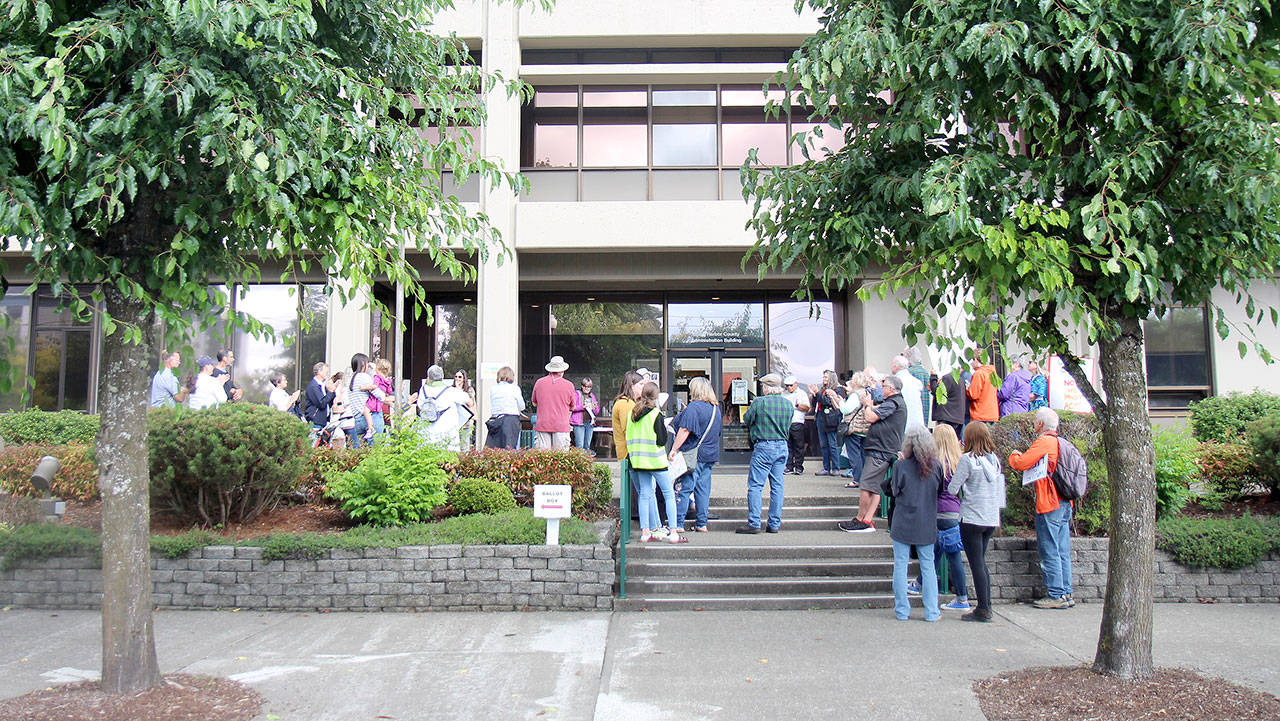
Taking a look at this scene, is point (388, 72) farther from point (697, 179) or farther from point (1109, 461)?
point (697, 179)

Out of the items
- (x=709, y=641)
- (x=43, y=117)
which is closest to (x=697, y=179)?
(x=709, y=641)

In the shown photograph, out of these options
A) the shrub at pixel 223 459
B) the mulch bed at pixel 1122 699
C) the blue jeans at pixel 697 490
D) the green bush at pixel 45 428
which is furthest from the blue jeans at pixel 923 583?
the green bush at pixel 45 428

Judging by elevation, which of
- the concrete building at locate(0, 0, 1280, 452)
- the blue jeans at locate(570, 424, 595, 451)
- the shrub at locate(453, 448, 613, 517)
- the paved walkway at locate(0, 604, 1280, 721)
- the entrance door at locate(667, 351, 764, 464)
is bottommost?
the paved walkway at locate(0, 604, 1280, 721)

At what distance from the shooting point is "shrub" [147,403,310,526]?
7.90 m

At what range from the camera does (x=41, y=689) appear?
5.12 metres

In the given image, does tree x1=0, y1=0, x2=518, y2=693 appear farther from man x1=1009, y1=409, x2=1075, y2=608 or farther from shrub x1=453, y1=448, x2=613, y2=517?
man x1=1009, y1=409, x2=1075, y2=608

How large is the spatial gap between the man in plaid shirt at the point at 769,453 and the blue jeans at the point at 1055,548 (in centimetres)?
251

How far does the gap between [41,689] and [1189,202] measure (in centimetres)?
724

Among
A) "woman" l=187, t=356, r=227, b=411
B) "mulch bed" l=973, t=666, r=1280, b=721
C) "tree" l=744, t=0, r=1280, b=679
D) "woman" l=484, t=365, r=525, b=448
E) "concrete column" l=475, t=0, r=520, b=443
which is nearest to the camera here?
"tree" l=744, t=0, r=1280, b=679

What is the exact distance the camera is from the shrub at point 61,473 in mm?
9008

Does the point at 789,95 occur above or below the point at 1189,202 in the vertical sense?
above

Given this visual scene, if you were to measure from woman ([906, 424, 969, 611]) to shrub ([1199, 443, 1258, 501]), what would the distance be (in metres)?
3.78

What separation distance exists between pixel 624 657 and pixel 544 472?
3344mm

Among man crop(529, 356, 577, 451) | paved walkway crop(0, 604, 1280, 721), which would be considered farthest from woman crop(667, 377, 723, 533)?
man crop(529, 356, 577, 451)
